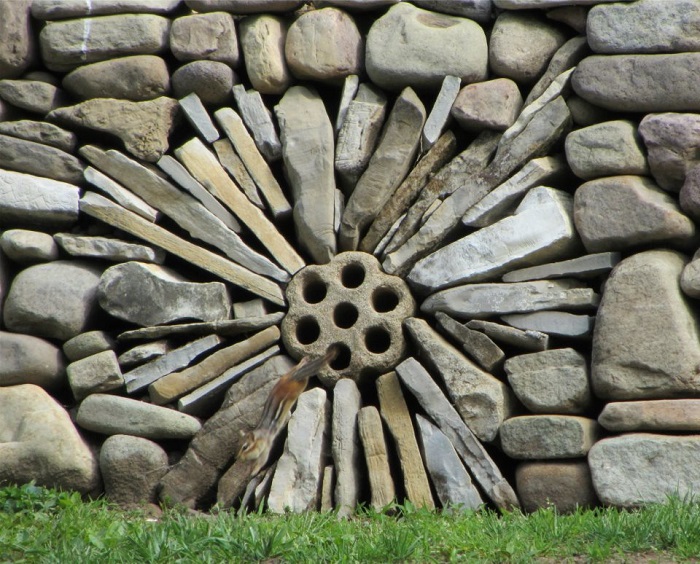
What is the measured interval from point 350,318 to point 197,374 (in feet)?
2.45

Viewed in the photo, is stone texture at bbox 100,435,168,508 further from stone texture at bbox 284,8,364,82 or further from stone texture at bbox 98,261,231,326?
stone texture at bbox 284,8,364,82

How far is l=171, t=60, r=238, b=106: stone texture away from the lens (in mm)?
4844

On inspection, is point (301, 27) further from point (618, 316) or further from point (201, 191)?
point (618, 316)

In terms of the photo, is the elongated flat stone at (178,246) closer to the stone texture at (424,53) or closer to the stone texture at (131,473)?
the stone texture at (131,473)

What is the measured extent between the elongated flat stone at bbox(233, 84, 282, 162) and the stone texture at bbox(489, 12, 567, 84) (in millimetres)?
1057

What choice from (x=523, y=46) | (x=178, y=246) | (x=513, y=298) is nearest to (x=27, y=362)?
(x=178, y=246)

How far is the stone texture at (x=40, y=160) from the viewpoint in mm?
4875

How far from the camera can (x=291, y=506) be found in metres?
4.20

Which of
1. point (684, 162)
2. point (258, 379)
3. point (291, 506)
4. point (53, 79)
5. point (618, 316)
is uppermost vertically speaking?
point (53, 79)

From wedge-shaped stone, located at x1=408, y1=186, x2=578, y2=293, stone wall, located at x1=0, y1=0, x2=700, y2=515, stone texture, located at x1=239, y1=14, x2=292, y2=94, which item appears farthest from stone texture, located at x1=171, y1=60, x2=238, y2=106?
wedge-shaped stone, located at x1=408, y1=186, x2=578, y2=293

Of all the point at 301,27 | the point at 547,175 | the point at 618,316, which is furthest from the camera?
the point at 301,27

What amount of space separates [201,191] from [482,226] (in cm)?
129

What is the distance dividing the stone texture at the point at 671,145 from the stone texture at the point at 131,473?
96.1 inches

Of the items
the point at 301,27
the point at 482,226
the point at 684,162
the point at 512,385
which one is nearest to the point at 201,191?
the point at 301,27
